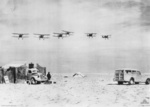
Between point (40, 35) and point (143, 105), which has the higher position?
point (40, 35)

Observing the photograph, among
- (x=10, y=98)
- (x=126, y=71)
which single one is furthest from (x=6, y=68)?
(x=10, y=98)

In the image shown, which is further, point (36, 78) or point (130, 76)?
point (36, 78)

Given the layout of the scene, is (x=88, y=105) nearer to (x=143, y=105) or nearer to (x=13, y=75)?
(x=143, y=105)

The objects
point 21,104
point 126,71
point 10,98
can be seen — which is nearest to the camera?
point 21,104

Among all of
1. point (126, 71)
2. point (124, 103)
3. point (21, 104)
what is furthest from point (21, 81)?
point (124, 103)

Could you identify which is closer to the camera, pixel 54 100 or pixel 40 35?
pixel 54 100

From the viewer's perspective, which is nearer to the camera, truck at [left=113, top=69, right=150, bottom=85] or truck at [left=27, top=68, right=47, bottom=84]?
truck at [left=113, top=69, right=150, bottom=85]

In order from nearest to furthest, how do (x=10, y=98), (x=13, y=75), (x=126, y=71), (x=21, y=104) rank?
(x=21, y=104) → (x=10, y=98) → (x=126, y=71) → (x=13, y=75)

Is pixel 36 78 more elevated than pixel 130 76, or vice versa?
pixel 130 76

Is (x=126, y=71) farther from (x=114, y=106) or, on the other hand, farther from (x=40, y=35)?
(x=114, y=106)

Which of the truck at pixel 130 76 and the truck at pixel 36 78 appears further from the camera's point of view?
the truck at pixel 36 78
